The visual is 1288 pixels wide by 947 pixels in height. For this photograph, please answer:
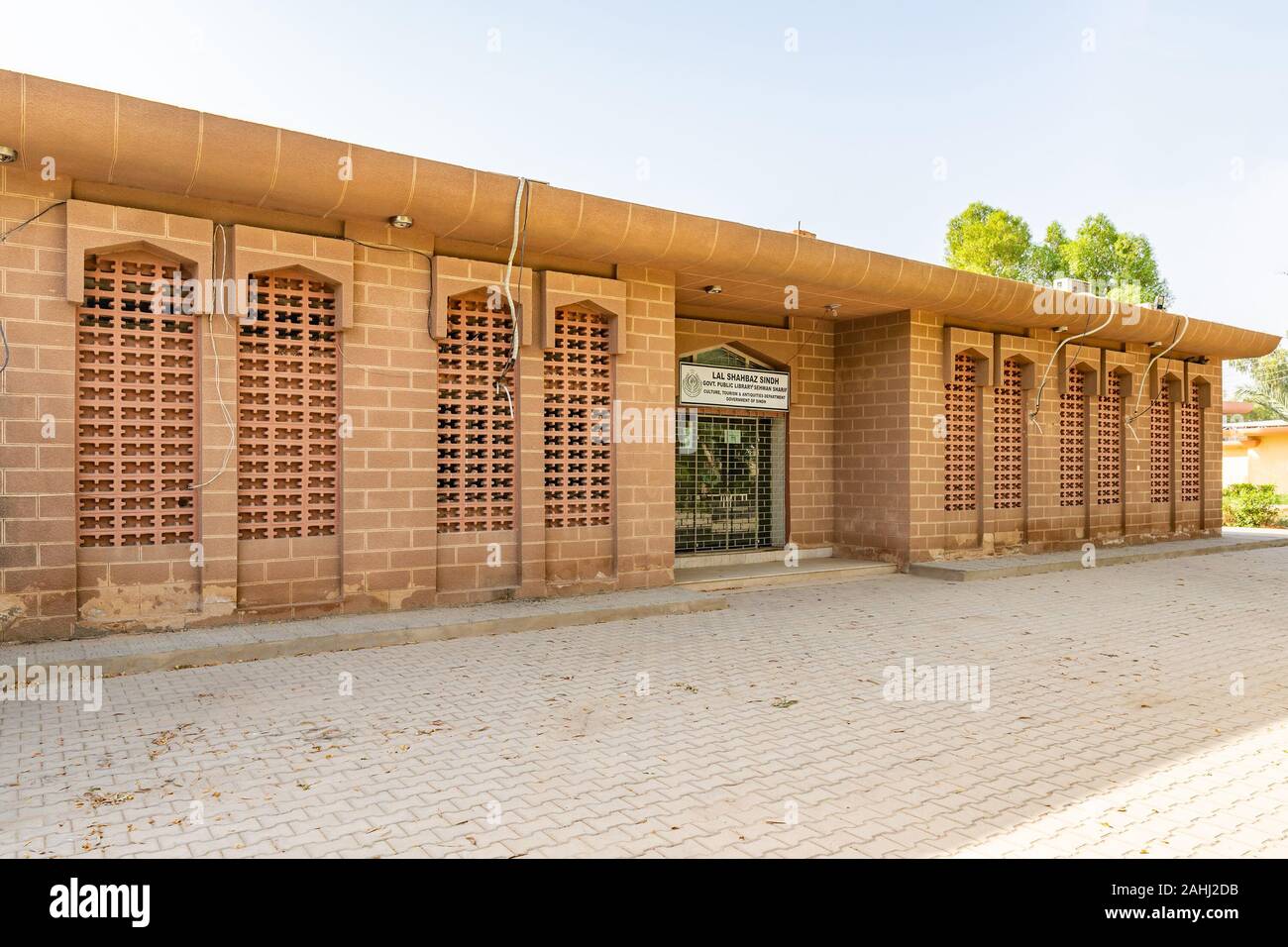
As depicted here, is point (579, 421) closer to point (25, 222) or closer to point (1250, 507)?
point (25, 222)

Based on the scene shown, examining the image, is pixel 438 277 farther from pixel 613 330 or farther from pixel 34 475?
pixel 34 475

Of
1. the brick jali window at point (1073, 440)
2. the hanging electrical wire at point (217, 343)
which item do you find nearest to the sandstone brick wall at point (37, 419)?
the hanging electrical wire at point (217, 343)

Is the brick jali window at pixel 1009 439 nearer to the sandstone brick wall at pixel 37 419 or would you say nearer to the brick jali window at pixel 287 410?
the brick jali window at pixel 287 410

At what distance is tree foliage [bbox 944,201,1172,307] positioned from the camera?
1341 inches

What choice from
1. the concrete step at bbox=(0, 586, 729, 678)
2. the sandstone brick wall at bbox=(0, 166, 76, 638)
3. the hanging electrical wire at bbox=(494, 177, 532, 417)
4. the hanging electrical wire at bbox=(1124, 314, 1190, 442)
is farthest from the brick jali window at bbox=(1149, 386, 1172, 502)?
the sandstone brick wall at bbox=(0, 166, 76, 638)

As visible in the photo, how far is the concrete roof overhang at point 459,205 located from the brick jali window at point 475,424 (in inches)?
32.3

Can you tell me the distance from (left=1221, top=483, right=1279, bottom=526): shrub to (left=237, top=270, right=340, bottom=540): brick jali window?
20.8m

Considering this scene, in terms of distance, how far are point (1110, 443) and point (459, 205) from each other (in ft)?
38.6

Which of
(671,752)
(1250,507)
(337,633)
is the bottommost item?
(671,752)

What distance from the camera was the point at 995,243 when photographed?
113 feet

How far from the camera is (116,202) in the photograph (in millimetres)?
6508

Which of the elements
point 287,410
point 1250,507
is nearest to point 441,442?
point 287,410
